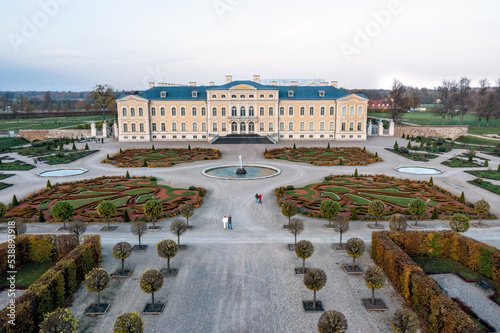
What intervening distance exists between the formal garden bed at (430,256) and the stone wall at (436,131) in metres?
52.6

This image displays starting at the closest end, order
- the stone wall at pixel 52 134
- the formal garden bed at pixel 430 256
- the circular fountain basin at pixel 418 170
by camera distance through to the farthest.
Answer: the formal garden bed at pixel 430 256, the circular fountain basin at pixel 418 170, the stone wall at pixel 52 134

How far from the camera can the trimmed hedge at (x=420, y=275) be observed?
34.7 feet

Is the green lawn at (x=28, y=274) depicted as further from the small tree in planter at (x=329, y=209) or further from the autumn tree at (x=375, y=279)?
the small tree in planter at (x=329, y=209)

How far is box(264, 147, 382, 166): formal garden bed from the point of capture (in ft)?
132

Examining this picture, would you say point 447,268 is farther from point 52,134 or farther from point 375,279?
point 52,134

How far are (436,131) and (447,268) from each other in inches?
2201

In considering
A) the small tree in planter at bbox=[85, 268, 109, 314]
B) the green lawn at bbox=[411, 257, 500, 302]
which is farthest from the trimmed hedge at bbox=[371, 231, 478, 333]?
the small tree in planter at bbox=[85, 268, 109, 314]

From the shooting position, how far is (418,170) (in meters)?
37.1

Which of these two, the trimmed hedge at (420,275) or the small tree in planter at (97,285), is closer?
the trimmed hedge at (420,275)

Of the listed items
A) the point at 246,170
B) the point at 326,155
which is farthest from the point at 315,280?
the point at 326,155

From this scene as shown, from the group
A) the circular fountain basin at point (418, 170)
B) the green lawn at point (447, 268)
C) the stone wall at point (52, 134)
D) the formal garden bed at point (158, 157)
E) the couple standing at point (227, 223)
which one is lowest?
the green lawn at point (447, 268)

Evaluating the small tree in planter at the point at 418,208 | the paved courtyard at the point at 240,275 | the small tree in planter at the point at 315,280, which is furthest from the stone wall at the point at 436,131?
the small tree in planter at the point at 315,280

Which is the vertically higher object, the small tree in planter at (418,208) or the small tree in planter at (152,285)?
the small tree in planter at (418,208)

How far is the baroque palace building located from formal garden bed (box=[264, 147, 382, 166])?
38.7 ft
